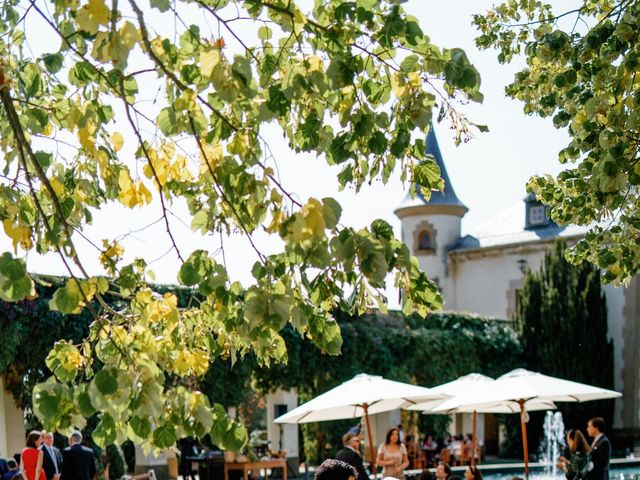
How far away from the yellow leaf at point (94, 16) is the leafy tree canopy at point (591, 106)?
3901 mm

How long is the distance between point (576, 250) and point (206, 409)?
572 cm

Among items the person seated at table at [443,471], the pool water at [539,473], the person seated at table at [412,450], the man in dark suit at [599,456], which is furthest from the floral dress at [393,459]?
the person seated at table at [412,450]

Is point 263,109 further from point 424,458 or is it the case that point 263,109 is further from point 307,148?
point 424,458

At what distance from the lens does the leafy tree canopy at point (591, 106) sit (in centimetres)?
673

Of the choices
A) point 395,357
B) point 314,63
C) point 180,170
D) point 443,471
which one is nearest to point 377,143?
point 314,63

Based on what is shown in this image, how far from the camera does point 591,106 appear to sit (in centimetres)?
697

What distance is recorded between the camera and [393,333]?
26562 mm

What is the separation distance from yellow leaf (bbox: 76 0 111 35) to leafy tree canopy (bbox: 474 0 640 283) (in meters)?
3.90

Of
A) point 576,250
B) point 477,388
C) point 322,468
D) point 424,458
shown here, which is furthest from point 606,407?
point 322,468

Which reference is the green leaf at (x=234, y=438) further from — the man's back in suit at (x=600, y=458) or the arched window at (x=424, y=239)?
the arched window at (x=424, y=239)

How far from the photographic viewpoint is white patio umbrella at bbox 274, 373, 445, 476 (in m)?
14.7

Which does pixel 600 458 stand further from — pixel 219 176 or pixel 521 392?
pixel 219 176

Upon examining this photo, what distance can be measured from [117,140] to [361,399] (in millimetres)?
10494

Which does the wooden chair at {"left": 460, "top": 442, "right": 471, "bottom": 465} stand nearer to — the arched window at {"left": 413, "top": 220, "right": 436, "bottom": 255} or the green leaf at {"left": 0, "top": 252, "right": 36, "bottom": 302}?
the arched window at {"left": 413, "top": 220, "right": 436, "bottom": 255}
